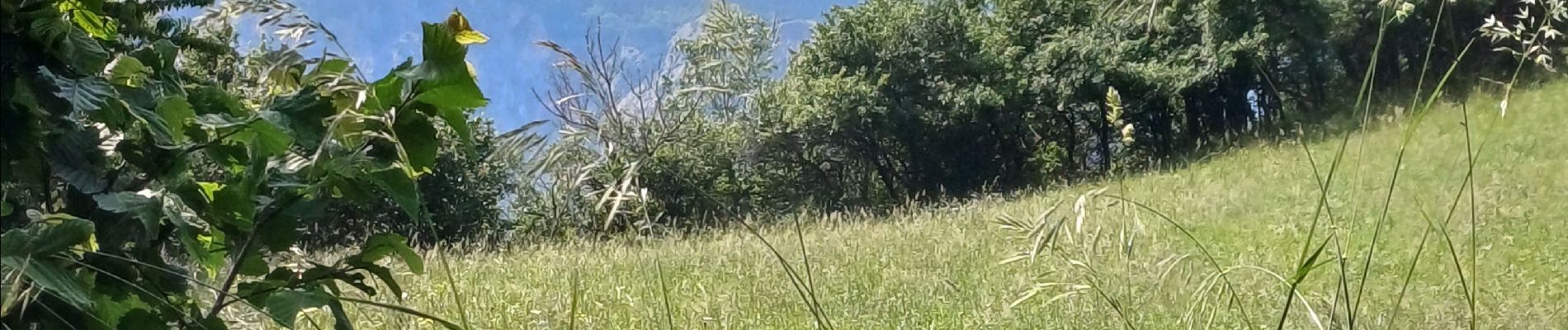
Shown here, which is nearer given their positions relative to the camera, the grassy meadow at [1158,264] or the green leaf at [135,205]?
the green leaf at [135,205]

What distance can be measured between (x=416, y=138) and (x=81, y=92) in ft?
0.34

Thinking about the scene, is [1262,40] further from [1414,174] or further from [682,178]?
[682,178]

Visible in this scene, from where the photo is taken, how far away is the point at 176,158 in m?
0.35

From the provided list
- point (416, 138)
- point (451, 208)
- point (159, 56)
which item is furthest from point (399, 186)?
point (451, 208)

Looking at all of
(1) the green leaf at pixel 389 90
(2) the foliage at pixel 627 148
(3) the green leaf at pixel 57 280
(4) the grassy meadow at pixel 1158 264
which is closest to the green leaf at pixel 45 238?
(3) the green leaf at pixel 57 280

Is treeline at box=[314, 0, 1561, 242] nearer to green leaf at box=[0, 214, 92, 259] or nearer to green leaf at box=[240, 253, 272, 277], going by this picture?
green leaf at box=[240, 253, 272, 277]

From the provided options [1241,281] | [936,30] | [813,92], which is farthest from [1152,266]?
[936,30]

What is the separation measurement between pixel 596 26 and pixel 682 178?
0.18 metres

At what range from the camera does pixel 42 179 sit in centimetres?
33

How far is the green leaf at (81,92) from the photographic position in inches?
11.8

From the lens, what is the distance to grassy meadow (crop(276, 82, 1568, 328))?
2.70ft

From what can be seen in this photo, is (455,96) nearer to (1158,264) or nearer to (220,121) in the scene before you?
(220,121)

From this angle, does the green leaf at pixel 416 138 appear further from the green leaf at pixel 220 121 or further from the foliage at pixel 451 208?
the foliage at pixel 451 208

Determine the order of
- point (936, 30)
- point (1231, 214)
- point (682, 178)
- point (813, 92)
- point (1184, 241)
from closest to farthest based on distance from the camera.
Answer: point (682, 178) → point (1184, 241) → point (1231, 214) → point (813, 92) → point (936, 30)
